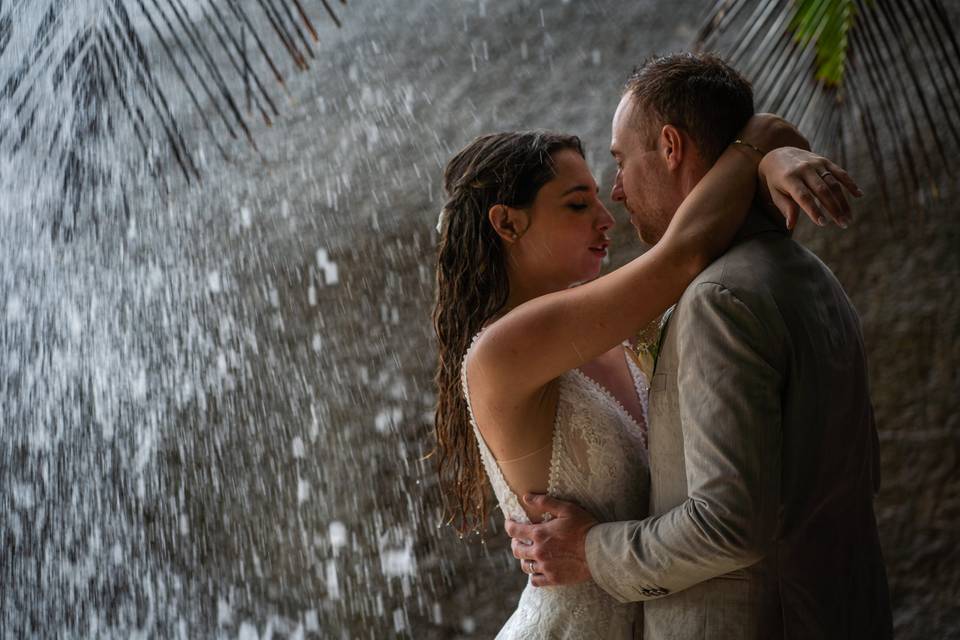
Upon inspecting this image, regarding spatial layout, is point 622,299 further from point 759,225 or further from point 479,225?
point 479,225

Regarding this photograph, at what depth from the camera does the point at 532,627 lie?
229 cm

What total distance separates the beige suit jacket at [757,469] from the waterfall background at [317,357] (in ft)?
6.51

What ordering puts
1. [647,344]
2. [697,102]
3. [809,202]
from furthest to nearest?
Answer: [647,344] < [697,102] < [809,202]

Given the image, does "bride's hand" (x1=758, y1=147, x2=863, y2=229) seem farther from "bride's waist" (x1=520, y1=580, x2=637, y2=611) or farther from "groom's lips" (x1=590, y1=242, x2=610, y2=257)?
"bride's waist" (x1=520, y1=580, x2=637, y2=611)

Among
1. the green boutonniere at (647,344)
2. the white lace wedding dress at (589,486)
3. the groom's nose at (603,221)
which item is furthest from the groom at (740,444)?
the green boutonniere at (647,344)

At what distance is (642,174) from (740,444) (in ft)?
2.24

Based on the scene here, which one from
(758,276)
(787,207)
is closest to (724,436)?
(758,276)

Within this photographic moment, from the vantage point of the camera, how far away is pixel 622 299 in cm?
194

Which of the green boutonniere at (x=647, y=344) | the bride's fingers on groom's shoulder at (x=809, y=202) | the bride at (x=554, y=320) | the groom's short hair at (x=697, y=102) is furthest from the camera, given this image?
the green boutonniere at (x=647, y=344)

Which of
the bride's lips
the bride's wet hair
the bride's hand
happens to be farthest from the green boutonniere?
the bride's hand

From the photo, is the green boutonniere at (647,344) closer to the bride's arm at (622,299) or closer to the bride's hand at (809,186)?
the bride's arm at (622,299)

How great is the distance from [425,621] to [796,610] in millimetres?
3308

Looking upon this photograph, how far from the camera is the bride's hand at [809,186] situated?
1663 mm

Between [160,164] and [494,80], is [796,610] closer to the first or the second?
[494,80]
